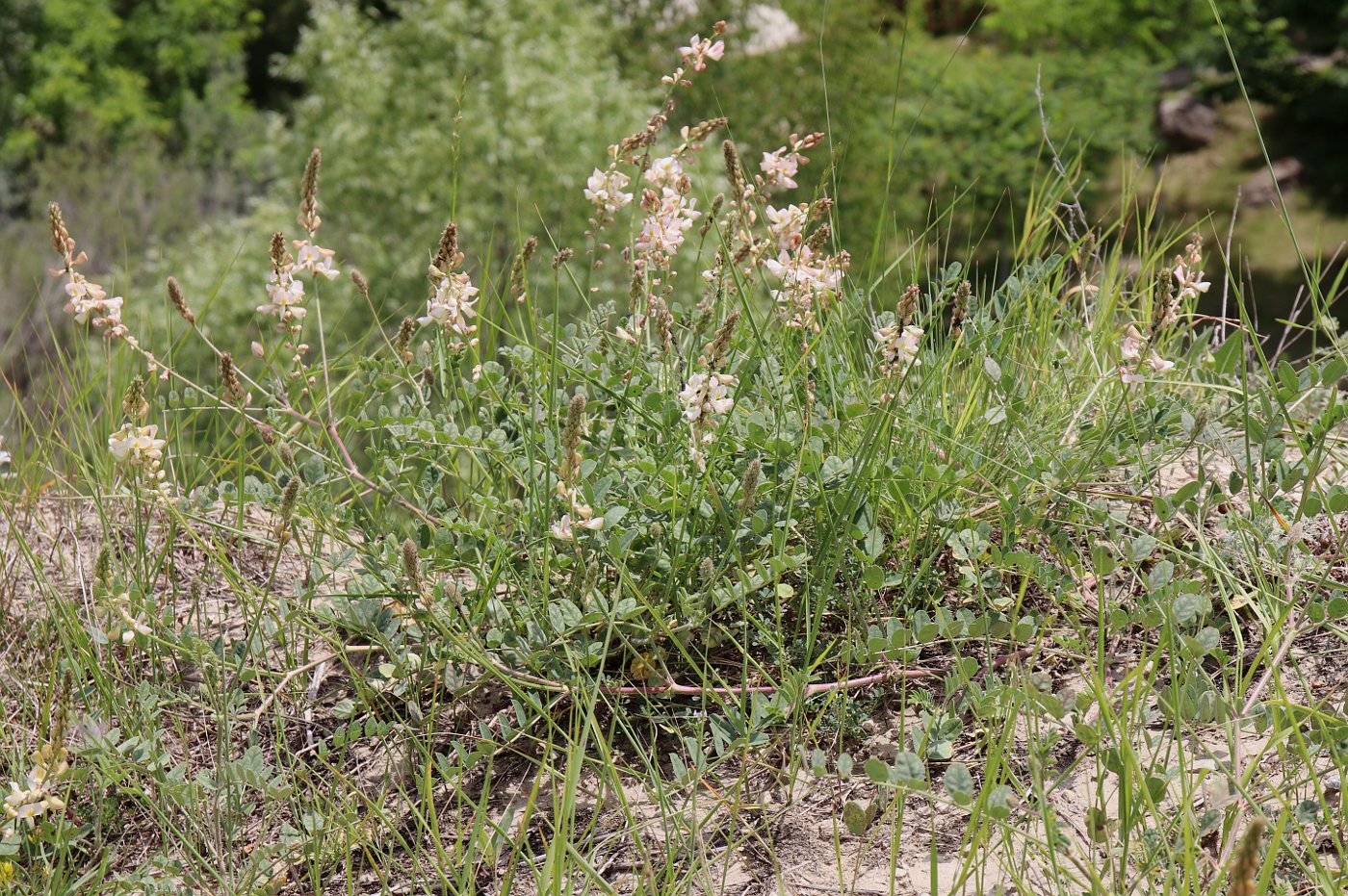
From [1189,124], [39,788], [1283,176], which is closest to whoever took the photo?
[39,788]

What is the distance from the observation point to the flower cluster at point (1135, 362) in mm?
1961

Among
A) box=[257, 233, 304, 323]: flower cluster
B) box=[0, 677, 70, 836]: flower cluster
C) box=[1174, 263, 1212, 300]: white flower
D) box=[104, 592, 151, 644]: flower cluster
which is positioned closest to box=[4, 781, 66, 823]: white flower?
box=[0, 677, 70, 836]: flower cluster

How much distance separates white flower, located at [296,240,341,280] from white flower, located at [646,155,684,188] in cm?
56

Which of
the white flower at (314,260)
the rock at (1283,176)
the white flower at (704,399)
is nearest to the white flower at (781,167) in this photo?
the white flower at (704,399)

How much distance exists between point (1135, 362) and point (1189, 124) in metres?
13.7

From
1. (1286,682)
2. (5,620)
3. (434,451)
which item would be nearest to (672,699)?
(434,451)

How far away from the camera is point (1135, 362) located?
2027mm

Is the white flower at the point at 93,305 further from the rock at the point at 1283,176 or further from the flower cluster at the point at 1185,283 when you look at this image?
the rock at the point at 1283,176

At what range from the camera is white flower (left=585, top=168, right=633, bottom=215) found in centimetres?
212

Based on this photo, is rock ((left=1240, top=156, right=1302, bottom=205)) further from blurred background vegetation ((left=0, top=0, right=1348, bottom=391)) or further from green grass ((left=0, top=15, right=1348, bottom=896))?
green grass ((left=0, top=15, right=1348, bottom=896))

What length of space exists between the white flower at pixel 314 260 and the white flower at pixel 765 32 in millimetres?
11170

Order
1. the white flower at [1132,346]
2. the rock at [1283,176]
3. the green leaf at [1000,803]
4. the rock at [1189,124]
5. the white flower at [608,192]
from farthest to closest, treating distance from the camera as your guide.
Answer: the rock at [1189,124]
the rock at [1283,176]
the white flower at [608,192]
the white flower at [1132,346]
the green leaf at [1000,803]

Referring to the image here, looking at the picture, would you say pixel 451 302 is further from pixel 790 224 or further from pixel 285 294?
pixel 790 224

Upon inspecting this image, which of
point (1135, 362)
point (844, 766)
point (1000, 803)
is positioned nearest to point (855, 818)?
point (844, 766)
